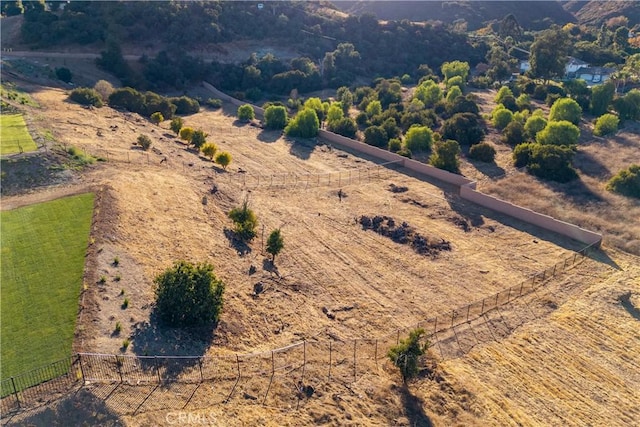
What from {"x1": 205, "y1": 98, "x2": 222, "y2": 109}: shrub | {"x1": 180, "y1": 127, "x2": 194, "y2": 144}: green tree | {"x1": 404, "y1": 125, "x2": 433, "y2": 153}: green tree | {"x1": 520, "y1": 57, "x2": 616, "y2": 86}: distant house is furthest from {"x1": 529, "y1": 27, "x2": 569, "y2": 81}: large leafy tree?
{"x1": 180, "y1": 127, "x2": 194, "y2": 144}: green tree

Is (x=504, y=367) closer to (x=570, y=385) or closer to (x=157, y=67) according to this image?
(x=570, y=385)

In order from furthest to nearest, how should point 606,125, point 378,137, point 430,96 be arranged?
point 430,96
point 606,125
point 378,137

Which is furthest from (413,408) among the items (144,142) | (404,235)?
(144,142)

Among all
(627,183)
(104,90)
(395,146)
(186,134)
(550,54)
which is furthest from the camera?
(550,54)

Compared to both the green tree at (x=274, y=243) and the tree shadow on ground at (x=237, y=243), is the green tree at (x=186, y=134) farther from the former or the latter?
the green tree at (x=274, y=243)

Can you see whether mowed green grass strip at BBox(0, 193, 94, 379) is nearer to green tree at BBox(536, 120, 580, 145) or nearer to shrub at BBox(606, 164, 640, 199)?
shrub at BBox(606, 164, 640, 199)

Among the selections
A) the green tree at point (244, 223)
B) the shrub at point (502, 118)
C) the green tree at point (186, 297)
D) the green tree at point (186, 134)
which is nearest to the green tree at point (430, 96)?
the shrub at point (502, 118)

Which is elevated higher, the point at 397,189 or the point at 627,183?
the point at 627,183

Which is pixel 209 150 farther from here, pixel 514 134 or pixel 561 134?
pixel 561 134
